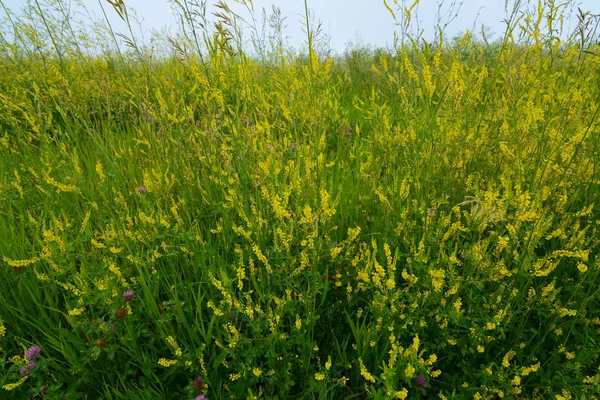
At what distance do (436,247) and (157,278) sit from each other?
1309mm

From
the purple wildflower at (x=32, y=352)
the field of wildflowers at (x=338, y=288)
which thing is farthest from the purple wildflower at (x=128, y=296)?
the purple wildflower at (x=32, y=352)

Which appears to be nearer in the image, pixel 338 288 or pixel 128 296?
pixel 128 296

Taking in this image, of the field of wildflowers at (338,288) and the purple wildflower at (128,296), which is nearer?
the field of wildflowers at (338,288)

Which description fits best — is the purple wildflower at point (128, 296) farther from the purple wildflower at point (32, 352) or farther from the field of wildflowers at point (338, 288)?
the purple wildflower at point (32, 352)

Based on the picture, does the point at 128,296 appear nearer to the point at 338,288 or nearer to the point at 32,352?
the point at 32,352

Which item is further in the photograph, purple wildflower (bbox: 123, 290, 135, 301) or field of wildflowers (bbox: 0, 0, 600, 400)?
purple wildflower (bbox: 123, 290, 135, 301)

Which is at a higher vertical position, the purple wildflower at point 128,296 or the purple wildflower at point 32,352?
the purple wildflower at point 128,296

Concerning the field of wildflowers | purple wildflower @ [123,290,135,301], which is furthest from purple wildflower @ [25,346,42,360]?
purple wildflower @ [123,290,135,301]

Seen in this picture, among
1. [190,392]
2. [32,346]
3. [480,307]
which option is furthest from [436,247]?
[32,346]

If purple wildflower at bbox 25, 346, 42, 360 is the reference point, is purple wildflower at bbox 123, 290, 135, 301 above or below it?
→ above

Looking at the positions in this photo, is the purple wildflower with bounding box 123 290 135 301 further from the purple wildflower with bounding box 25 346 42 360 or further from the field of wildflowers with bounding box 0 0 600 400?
the purple wildflower with bounding box 25 346 42 360

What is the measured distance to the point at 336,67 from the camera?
7.32m

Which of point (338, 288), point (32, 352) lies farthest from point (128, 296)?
point (338, 288)

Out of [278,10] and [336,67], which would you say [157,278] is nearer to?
[278,10]
